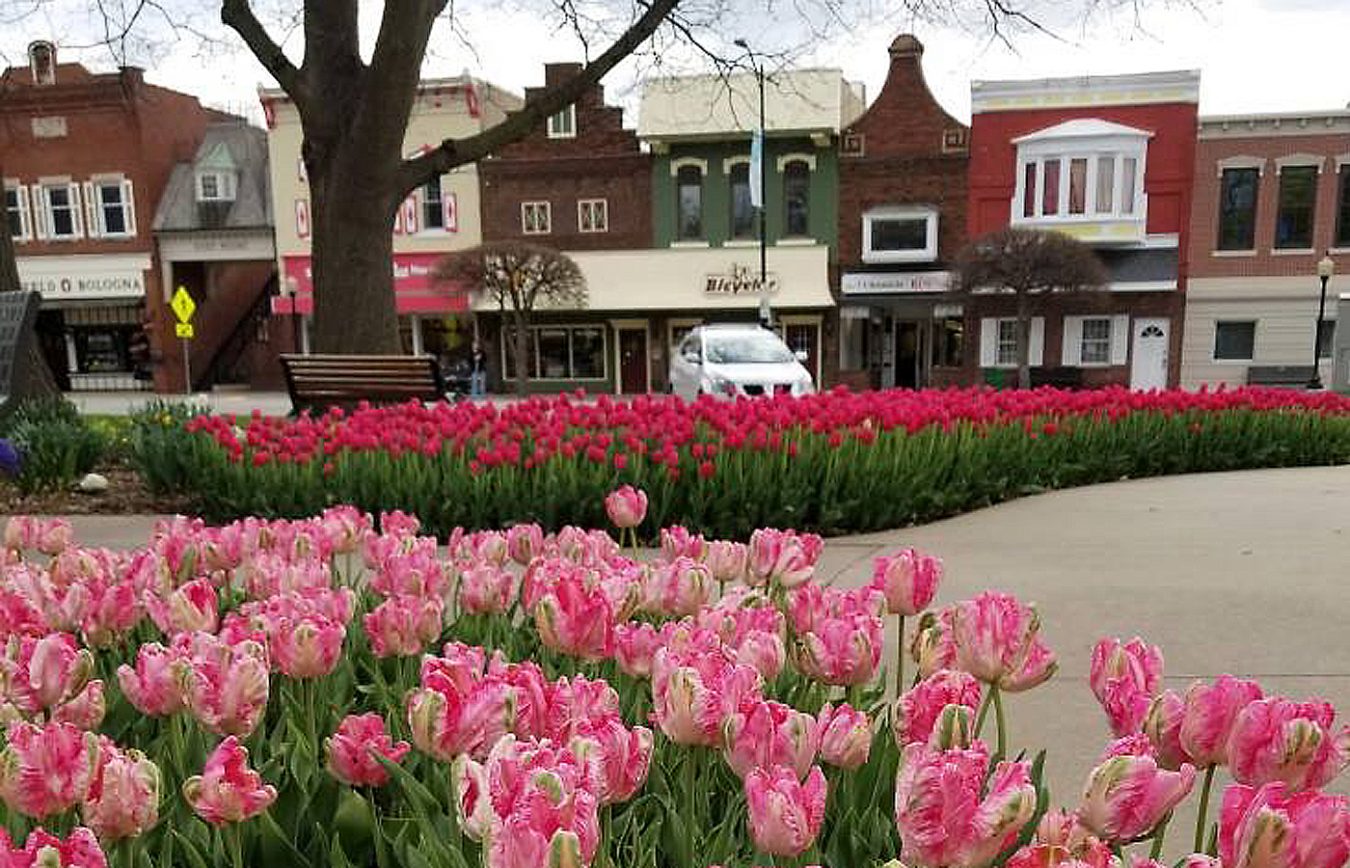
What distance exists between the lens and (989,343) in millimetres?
28016

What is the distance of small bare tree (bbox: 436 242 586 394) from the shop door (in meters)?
2.44

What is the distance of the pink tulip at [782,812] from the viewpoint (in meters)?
0.99

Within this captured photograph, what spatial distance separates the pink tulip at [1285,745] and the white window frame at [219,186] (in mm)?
35155

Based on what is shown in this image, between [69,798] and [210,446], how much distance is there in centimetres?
534

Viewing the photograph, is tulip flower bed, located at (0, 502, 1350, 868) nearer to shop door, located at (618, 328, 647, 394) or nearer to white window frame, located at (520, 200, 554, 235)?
shop door, located at (618, 328, 647, 394)

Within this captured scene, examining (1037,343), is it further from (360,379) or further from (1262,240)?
(360,379)

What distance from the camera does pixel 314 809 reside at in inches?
58.3

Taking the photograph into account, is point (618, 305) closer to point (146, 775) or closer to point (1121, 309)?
point (1121, 309)

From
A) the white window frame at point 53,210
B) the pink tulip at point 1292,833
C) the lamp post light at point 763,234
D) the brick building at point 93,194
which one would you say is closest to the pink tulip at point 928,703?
the pink tulip at point 1292,833

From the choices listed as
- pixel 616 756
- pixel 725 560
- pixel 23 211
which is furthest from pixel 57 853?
pixel 23 211

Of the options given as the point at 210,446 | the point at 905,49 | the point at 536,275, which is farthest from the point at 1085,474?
the point at 905,49

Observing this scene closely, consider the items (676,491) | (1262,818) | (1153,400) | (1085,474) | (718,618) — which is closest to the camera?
(1262,818)

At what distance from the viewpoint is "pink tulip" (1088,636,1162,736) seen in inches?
51.3

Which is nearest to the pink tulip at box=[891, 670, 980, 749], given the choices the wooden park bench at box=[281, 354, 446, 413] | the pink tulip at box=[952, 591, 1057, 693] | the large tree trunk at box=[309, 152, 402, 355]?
the pink tulip at box=[952, 591, 1057, 693]
